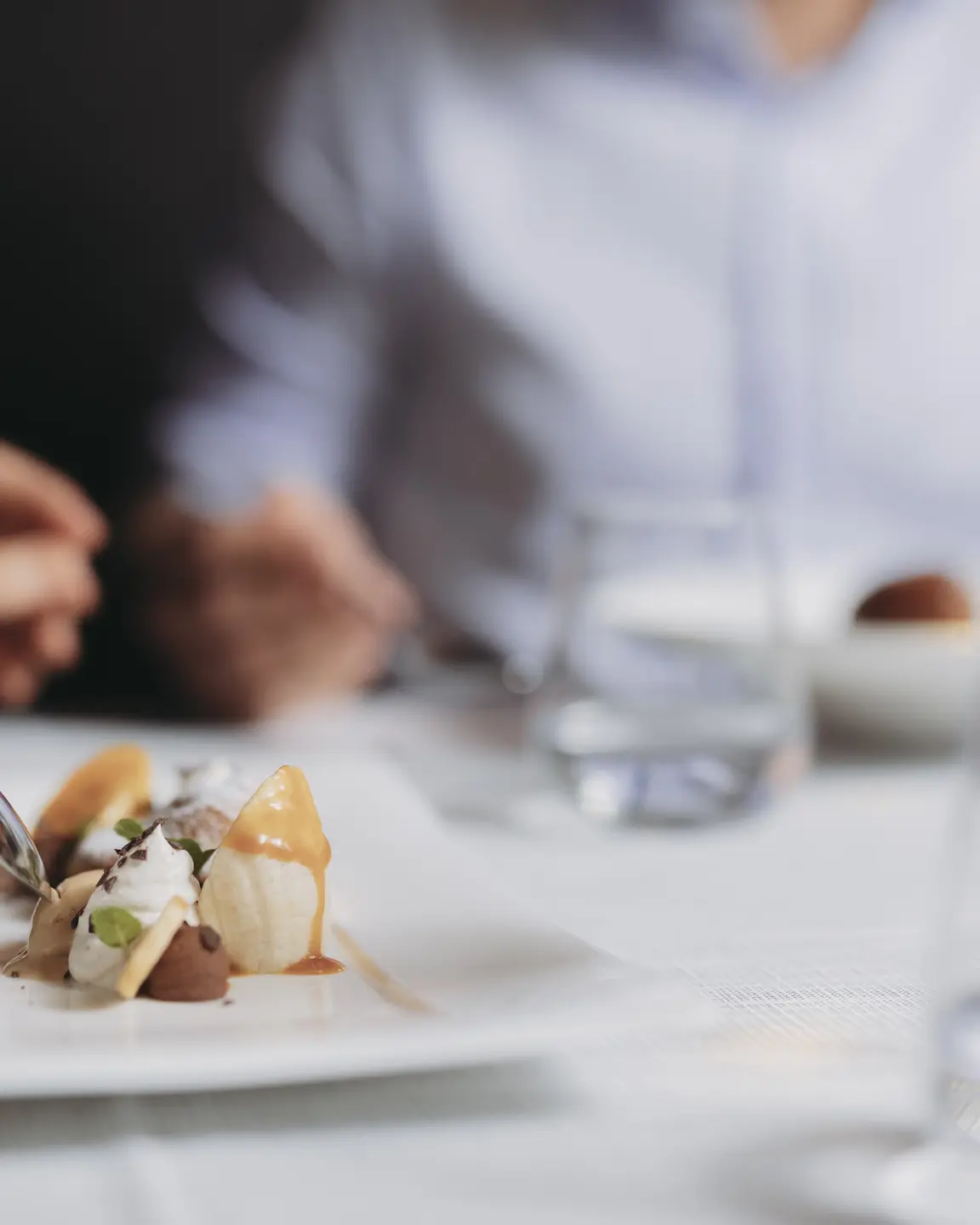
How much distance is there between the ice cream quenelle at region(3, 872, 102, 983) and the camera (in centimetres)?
29

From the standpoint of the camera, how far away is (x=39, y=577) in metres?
0.71

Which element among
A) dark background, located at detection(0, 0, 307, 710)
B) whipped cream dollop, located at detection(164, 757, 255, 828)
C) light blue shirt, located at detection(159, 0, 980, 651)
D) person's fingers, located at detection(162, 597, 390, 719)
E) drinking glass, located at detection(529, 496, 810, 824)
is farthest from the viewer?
dark background, located at detection(0, 0, 307, 710)

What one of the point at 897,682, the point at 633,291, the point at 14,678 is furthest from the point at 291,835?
the point at 633,291

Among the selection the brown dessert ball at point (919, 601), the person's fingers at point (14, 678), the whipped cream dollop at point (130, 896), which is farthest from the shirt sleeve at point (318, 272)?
the whipped cream dollop at point (130, 896)

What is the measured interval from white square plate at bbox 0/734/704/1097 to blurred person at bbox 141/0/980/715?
990mm

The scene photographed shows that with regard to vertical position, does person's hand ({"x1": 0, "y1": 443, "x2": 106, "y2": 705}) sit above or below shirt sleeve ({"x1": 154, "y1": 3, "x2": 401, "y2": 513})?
below

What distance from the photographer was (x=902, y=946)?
1.24 ft

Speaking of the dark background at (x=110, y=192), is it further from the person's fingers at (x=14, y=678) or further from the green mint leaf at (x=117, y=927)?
the green mint leaf at (x=117, y=927)

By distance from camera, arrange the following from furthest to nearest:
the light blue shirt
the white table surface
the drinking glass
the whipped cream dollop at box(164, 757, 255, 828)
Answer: the light blue shirt → the drinking glass → the whipped cream dollop at box(164, 757, 255, 828) → the white table surface

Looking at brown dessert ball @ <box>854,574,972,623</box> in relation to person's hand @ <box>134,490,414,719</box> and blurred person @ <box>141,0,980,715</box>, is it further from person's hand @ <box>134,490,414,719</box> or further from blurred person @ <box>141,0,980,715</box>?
blurred person @ <box>141,0,980,715</box>

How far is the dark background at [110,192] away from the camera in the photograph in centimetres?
172

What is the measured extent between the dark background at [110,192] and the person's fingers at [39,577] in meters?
1.02

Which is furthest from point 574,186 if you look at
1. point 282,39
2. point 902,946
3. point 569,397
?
point 902,946

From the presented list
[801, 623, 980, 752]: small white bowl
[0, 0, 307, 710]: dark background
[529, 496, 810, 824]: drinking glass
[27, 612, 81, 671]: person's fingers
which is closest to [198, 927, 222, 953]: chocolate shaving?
[529, 496, 810, 824]: drinking glass
